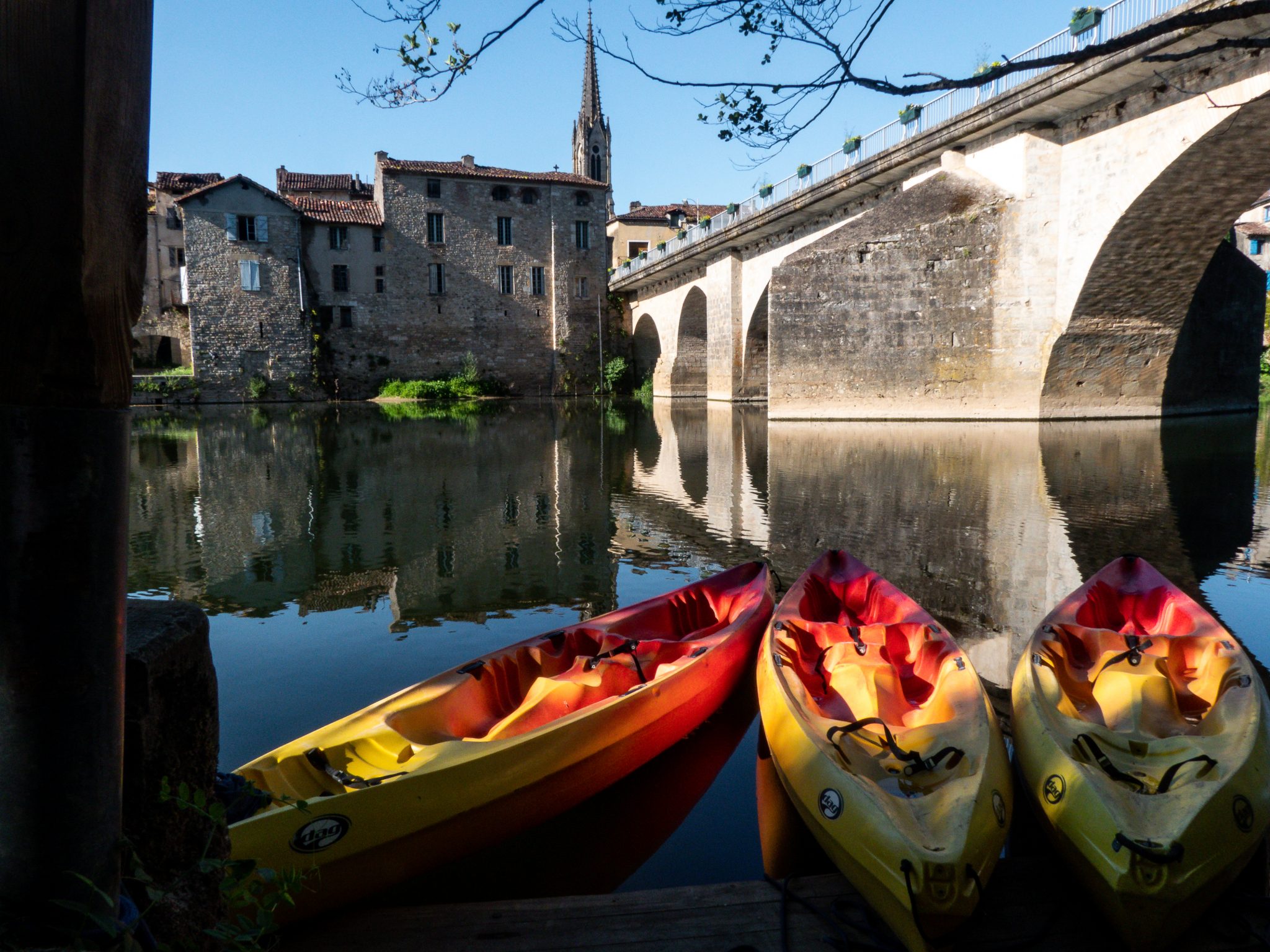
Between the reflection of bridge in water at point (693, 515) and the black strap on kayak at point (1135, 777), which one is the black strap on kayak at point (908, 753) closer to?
the black strap on kayak at point (1135, 777)

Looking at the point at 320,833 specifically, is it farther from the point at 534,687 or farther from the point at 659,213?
the point at 659,213

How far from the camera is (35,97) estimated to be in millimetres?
1055

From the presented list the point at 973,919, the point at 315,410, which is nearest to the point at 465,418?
the point at 315,410

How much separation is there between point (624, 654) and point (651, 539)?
4.34 meters

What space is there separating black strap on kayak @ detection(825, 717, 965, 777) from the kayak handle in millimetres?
545

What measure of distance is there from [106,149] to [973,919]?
257 cm

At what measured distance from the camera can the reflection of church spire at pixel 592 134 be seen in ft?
170

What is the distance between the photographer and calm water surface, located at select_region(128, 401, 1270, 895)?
183 inches

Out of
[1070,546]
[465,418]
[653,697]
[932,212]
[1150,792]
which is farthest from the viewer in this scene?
[465,418]

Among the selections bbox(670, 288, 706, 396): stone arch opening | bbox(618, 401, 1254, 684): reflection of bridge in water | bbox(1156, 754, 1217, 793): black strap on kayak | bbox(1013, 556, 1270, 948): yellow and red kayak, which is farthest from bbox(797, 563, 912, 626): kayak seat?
bbox(670, 288, 706, 396): stone arch opening

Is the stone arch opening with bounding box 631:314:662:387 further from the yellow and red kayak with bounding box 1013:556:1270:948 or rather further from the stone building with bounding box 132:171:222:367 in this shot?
the yellow and red kayak with bounding box 1013:556:1270:948

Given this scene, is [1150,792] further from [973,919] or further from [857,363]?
[857,363]

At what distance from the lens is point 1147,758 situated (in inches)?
114

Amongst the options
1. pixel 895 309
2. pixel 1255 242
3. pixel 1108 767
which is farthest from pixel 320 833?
pixel 1255 242
